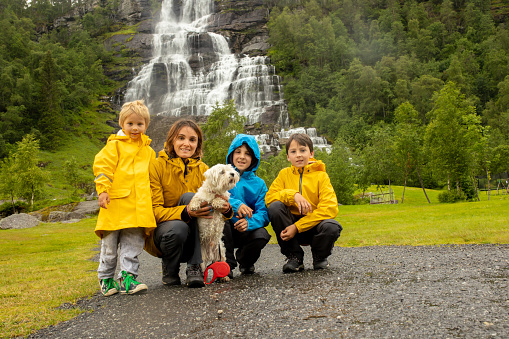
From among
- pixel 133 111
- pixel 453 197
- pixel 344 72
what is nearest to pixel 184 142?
pixel 133 111

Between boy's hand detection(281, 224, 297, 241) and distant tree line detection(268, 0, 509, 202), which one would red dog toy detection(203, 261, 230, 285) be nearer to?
boy's hand detection(281, 224, 297, 241)

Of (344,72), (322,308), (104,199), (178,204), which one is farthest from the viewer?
(344,72)

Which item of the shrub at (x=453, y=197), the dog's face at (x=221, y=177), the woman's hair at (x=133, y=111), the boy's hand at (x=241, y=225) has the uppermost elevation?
the woman's hair at (x=133, y=111)

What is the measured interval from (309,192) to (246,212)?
1158 mm

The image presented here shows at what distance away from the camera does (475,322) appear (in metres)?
2.72

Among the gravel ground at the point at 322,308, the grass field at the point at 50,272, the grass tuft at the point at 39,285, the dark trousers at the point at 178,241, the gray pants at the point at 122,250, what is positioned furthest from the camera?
the dark trousers at the point at 178,241

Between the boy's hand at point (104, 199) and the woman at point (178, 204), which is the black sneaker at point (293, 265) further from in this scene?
the boy's hand at point (104, 199)

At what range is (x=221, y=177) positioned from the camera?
4594 millimetres

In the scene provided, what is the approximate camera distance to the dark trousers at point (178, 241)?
183 inches

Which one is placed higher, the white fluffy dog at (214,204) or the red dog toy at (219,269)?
the white fluffy dog at (214,204)

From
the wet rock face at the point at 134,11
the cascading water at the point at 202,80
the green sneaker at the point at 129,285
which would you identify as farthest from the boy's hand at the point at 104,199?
the wet rock face at the point at 134,11

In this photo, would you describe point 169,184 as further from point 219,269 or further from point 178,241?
point 219,269

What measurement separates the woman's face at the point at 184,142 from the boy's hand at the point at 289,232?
73.3 inches

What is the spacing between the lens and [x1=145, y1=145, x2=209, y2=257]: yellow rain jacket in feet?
15.8
